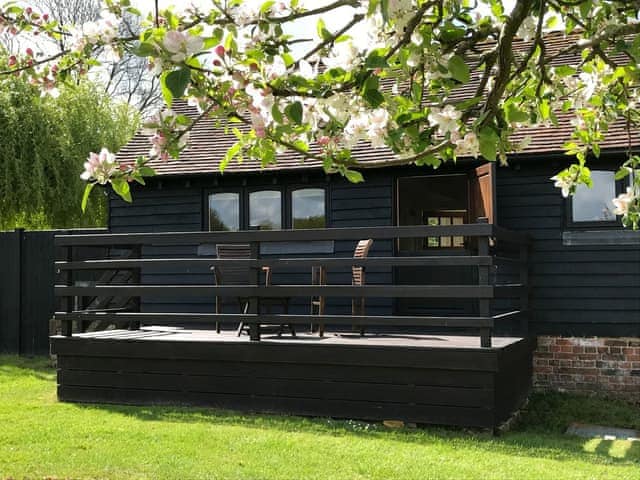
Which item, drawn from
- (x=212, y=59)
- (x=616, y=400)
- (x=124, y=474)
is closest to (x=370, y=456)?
(x=124, y=474)

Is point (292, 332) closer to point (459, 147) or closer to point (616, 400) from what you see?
point (616, 400)

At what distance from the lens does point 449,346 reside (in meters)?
7.34

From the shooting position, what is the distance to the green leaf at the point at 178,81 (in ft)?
7.71

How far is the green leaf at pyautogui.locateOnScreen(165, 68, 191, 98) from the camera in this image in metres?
2.35

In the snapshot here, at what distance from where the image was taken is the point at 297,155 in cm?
1110

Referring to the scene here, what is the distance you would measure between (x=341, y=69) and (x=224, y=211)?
356 inches

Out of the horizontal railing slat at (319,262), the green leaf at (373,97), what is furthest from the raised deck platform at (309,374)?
the green leaf at (373,97)

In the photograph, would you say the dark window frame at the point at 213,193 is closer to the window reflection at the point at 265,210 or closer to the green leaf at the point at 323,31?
the window reflection at the point at 265,210

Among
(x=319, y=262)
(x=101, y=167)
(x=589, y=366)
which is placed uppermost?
(x=101, y=167)

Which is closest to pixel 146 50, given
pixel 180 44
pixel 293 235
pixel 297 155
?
pixel 180 44

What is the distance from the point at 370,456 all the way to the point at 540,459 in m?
1.39

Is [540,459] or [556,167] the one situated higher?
[556,167]

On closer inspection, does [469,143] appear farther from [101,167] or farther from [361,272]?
[361,272]

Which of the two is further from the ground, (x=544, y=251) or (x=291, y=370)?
(x=544, y=251)
